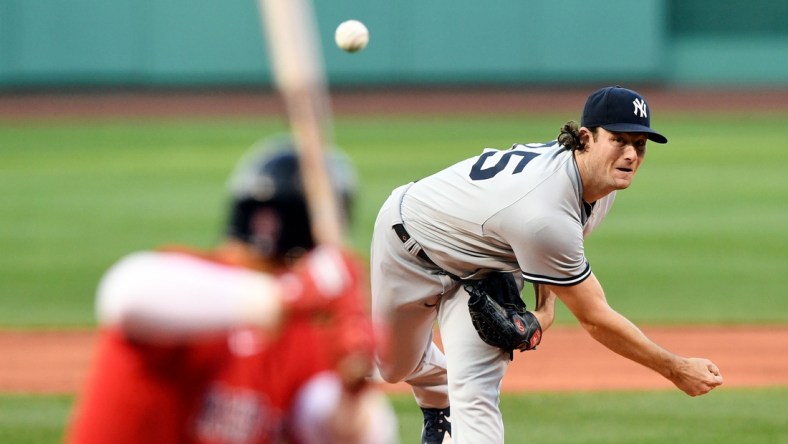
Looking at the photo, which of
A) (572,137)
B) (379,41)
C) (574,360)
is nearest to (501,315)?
(572,137)

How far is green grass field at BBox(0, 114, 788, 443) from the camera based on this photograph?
7.48m

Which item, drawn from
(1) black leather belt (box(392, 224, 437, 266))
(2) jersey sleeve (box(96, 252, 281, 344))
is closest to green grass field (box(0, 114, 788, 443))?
(1) black leather belt (box(392, 224, 437, 266))

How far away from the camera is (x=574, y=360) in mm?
9203

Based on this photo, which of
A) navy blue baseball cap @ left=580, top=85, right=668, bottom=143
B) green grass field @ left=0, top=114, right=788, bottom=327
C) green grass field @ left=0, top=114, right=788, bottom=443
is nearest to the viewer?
navy blue baseball cap @ left=580, top=85, right=668, bottom=143

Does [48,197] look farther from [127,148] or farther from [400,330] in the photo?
[400,330]

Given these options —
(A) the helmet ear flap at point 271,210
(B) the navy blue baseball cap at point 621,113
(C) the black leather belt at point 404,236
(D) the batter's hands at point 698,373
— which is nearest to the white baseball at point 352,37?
(C) the black leather belt at point 404,236

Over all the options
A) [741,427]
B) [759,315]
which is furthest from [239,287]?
[759,315]

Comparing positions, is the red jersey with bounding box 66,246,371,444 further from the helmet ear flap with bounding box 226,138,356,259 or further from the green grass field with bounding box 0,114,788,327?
the green grass field with bounding box 0,114,788,327

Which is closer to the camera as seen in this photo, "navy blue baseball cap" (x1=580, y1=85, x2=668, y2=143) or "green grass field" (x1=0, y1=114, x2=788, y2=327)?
"navy blue baseball cap" (x1=580, y1=85, x2=668, y2=143)

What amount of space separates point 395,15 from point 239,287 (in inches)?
1130

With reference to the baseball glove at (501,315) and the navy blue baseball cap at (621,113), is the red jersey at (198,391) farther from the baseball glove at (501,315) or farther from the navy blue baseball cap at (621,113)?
the navy blue baseball cap at (621,113)

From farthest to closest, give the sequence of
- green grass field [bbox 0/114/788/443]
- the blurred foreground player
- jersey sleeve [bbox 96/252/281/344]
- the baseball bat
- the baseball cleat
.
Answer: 1. green grass field [bbox 0/114/788/443]
2. the baseball cleat
3. the baseball bat
4. the blurred foreground player
5. jersey sleeve [bbox 96/252/281/344]

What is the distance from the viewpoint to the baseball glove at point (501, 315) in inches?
213

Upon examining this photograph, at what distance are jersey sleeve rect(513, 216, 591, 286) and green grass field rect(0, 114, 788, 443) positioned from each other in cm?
175
